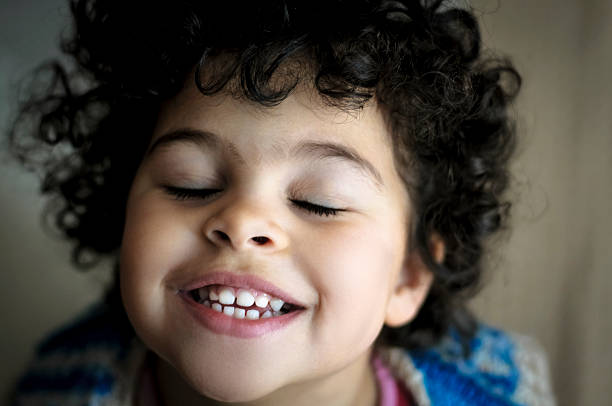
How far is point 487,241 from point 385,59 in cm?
43

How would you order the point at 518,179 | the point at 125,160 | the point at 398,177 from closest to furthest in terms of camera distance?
1. the point at 398,177
2. the point at 125,160
3. the point at 518,179

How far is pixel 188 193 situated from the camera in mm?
804

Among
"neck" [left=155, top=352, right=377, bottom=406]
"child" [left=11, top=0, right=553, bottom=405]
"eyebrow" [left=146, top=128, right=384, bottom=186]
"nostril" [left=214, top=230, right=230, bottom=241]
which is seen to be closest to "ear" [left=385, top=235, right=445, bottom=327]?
"child" [left=11, top=0, right=553, bottom=405]

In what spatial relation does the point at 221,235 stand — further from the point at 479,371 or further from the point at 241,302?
the point at 479,371

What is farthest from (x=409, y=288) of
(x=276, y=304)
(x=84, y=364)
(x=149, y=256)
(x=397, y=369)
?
(x=84, y=364)

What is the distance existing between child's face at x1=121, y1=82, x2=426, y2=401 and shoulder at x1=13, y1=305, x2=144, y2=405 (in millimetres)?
253

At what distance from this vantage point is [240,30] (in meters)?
0.79

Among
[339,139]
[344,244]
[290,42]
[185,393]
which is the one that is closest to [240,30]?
[290,42]

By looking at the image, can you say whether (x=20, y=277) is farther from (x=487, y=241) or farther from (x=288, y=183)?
(x=487, y=241)

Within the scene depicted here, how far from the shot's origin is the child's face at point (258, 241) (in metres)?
0.74

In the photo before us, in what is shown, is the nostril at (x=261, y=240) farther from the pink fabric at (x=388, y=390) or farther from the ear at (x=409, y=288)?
the pink fabric at (x=388, y=390)

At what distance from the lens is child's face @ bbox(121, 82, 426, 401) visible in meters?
0.74

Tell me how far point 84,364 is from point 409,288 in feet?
1.77

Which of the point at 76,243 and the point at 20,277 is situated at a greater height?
the point at 76,243
